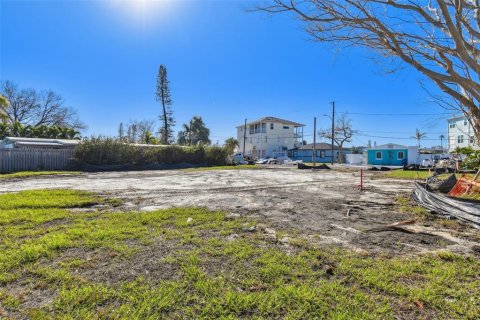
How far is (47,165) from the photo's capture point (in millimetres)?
18672

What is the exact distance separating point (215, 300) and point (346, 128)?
52.9 metres

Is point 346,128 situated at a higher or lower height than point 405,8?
higher

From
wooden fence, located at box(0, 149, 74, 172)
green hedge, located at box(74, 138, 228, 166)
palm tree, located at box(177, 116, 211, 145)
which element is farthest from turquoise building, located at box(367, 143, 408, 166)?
wooden fence, located at box(0, 149, 74, 172)

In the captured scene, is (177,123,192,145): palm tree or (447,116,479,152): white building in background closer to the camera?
(447,116,479,152): white building in background

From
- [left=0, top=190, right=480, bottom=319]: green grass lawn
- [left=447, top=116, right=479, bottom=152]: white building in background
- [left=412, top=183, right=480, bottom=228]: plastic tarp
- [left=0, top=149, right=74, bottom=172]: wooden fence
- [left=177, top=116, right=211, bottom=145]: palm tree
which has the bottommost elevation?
[left=0, top=190, right=480, bottom=319]: green grass lawn

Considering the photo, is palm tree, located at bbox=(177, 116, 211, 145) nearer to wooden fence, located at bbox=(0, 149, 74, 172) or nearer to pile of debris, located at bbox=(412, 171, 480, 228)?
wooden fence, located at bbox=(0, 149, 74, 172)

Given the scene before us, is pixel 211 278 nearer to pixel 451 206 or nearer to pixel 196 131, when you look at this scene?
pixel 451 206

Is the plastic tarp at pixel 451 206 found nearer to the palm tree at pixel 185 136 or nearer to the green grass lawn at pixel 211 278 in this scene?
the green grass lawn at pixel 211 278

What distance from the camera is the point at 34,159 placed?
18.2 m

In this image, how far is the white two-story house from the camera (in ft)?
173

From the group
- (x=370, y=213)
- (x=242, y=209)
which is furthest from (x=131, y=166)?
(x=370, y=213)

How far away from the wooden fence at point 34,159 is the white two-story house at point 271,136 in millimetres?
35025

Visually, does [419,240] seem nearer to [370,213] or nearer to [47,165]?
[370,213]

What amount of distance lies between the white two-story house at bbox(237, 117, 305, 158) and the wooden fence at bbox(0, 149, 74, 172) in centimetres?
3502
